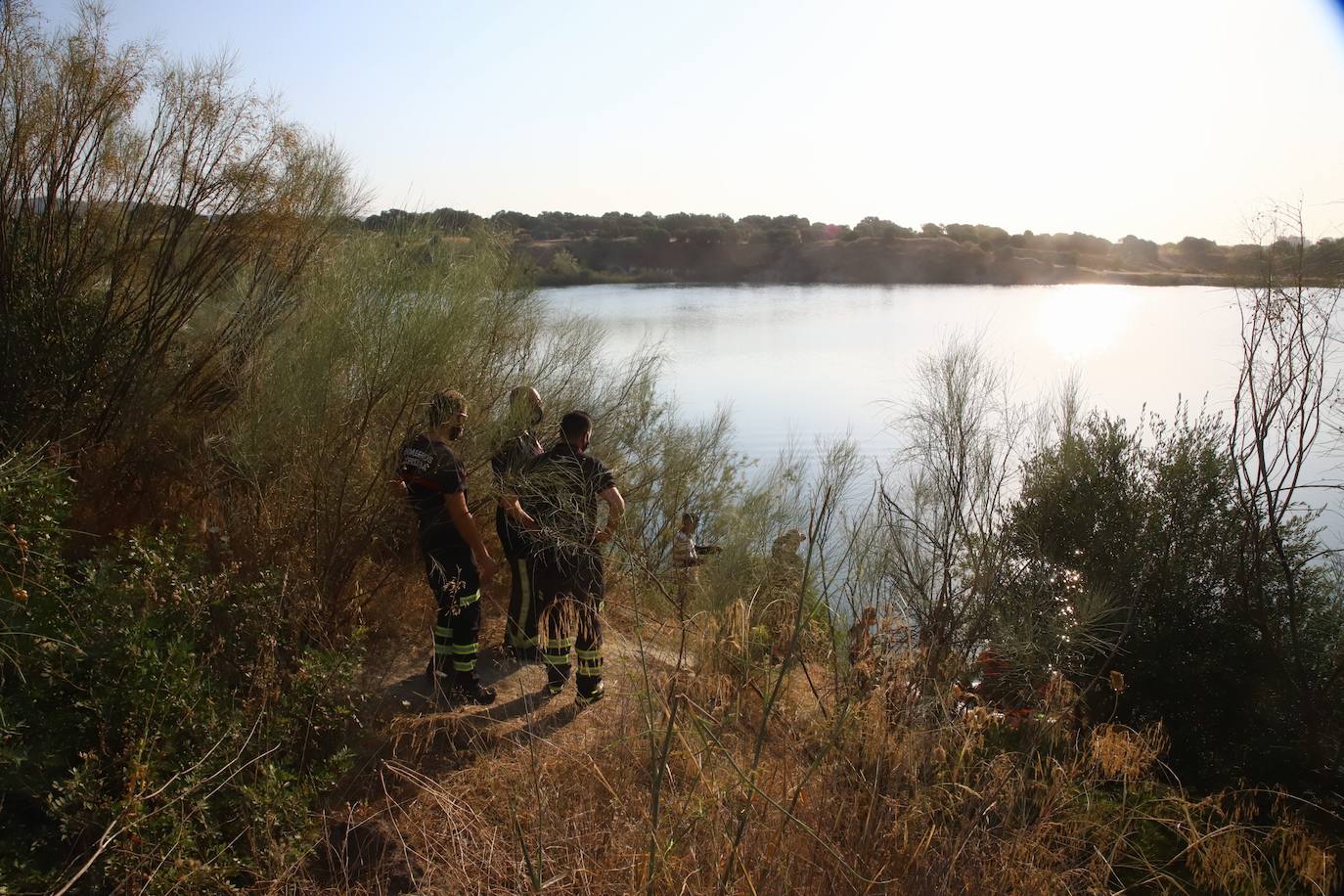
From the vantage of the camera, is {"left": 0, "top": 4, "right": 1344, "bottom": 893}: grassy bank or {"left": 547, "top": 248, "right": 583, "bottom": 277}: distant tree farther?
{"left": 547, "top": 248, "right": 583, "bottom": 277}: distant tree

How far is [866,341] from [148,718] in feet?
78.9

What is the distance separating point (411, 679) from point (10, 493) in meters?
2.40

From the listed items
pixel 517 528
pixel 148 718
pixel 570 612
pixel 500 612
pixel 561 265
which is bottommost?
pixel 500 612

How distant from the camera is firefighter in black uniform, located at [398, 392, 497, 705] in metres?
5.31

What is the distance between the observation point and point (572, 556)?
5.71m

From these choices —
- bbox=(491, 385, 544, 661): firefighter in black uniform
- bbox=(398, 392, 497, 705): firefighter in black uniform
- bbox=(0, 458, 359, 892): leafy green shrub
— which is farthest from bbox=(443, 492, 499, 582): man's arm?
bbox=(0, 458, 359, 892): leafy green shrub

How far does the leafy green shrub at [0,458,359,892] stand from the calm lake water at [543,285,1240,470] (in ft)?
21.8

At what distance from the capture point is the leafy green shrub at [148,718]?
350cm

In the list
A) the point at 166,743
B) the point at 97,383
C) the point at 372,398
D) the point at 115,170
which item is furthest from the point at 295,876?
the point at 115,170

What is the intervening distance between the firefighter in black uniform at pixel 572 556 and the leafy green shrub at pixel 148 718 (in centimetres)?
131

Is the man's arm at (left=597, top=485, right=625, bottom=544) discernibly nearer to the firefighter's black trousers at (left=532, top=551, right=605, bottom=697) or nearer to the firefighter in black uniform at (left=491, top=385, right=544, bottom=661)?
the firefighter's black trousers at (left=532, top=551, right=605, bottom=697)

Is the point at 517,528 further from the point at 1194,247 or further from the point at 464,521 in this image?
the point at 1194,247

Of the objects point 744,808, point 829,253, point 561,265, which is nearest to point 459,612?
point 744,808

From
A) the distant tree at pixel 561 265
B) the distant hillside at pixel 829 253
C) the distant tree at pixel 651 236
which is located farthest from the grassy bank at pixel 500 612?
the distant tree at pixel 651 236
